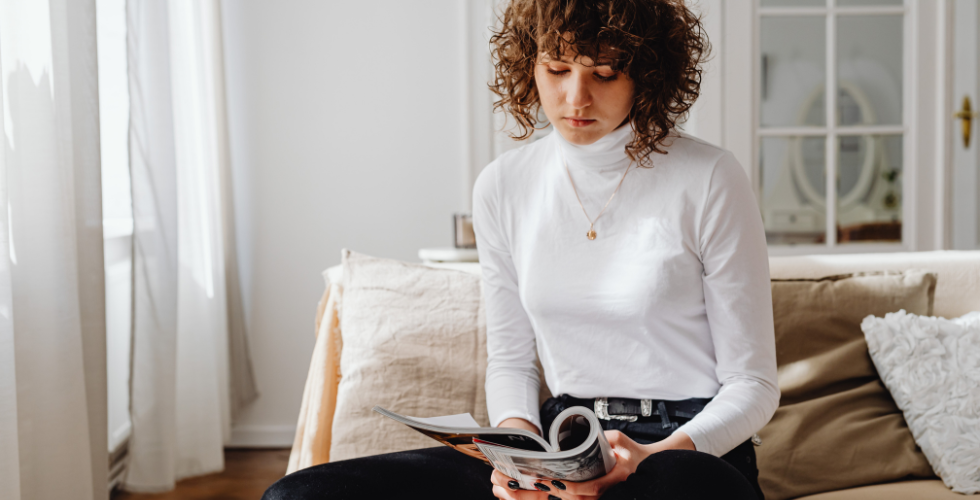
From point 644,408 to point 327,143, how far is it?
1635 millimetres

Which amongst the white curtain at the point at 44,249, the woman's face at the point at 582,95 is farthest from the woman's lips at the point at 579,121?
the white curtain at the point at 44,249

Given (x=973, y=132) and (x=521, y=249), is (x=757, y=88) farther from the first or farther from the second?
(x=521, y=249)

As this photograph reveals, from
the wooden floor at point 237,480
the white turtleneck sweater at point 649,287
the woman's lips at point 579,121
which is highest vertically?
the woman's lips at point 579,121

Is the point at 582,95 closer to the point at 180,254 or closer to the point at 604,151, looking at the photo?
the point at 604,151

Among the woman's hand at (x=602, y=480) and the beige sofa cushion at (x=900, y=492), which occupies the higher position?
the woman's hand at (x=602, y=480)

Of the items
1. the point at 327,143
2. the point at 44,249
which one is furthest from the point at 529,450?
the point at 327,143

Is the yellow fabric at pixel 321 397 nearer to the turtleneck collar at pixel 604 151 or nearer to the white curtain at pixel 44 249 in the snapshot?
the white curtain at pixel 44 249

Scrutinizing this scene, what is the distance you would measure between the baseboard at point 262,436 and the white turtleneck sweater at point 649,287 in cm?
151

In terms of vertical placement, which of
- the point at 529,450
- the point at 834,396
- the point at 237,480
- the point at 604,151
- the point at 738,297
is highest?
the point at 604,151

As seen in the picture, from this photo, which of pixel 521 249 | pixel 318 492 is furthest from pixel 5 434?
pixel 521 249

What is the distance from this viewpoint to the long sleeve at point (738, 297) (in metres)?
0.90

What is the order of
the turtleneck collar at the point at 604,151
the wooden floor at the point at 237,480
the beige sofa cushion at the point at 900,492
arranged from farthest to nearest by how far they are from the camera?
the wooden floor at the point at 237,480
the beige sofa cushion at the point at 900,492
the turtleneck collar at the point at 604,151

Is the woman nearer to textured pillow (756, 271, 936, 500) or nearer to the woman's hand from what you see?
the woman's hand

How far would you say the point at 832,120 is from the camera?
242 cm
